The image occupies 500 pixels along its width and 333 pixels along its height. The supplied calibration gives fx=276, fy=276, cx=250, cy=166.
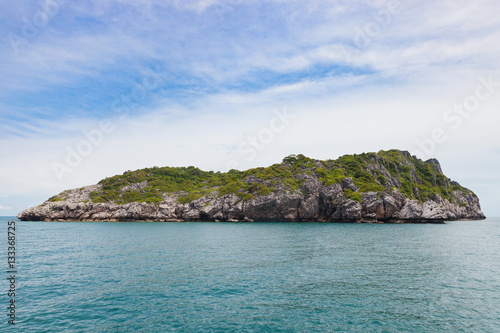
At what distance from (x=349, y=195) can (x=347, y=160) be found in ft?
173

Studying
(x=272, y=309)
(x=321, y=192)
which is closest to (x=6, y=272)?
(x=272, y=309)

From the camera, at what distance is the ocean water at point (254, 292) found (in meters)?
18.6

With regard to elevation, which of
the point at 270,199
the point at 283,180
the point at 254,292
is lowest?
the point at 254,292

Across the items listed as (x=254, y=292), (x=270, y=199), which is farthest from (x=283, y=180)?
(x=254, y=292)

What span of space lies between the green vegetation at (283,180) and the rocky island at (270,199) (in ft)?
1.75

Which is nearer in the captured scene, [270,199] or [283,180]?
[270,199]

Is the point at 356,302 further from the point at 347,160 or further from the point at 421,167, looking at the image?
the point at 421,167

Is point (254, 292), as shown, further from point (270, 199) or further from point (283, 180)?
point (283, 180)

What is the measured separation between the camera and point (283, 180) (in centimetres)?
13575

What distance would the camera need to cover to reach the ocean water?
18.6m

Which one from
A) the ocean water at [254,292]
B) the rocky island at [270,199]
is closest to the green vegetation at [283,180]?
the rocky island at [270,199]

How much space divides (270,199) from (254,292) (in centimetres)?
9683

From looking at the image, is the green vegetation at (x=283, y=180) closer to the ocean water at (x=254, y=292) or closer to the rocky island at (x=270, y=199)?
the rocky island at (x=270, y=199)

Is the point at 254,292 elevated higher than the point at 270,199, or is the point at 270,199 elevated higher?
the point at 270,199
